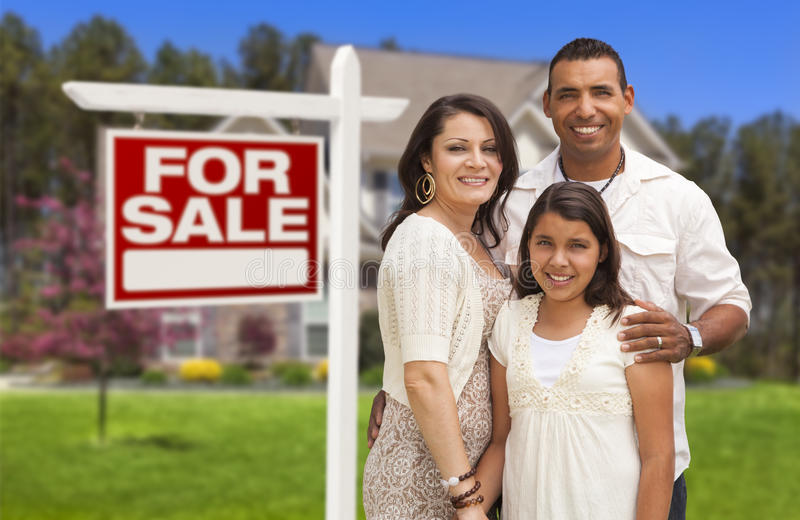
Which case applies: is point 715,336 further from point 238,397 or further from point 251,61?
point 251,61

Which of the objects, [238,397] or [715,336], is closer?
[715,336]


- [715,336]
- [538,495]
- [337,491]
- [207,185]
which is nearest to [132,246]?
[207,185]

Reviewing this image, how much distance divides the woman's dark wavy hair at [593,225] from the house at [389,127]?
11.1 meters

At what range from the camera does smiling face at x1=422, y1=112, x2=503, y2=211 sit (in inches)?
86.2

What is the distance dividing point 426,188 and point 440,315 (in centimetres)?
44

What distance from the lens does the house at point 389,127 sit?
14.1 meters

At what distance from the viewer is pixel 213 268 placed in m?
3.82

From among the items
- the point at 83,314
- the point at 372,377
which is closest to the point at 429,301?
the point at 83,314

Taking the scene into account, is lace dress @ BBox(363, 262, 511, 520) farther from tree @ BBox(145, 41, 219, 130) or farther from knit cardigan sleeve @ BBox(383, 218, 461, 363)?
tree @ BBox(145, 41, 219, 130)

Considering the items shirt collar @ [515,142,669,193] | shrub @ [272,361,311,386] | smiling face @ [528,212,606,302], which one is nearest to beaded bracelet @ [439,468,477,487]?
smiling face @ [528,212,606,302]

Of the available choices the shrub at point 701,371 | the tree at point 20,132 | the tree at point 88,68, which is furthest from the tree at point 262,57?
the shrub at point 701,371

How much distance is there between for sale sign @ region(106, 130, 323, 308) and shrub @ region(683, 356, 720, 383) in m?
13.7

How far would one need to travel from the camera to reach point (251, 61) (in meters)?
25.4

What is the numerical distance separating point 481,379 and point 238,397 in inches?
475
